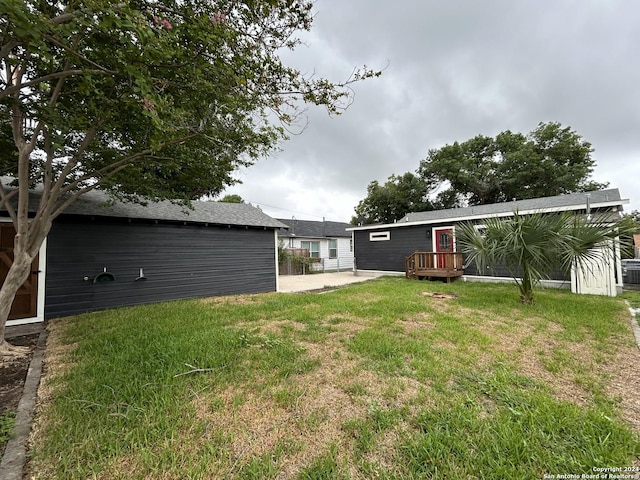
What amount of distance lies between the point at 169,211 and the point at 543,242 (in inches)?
370

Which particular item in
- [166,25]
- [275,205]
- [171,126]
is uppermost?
[275,205]

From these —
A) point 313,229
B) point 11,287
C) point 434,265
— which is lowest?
point 434,265

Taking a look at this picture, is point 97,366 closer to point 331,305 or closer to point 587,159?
point 331,305

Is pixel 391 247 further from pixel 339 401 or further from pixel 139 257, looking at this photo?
pixel 339 401

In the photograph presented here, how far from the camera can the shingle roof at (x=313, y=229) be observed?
17578 mm

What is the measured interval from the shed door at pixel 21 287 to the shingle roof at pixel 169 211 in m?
0.74

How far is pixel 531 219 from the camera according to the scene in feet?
18.0

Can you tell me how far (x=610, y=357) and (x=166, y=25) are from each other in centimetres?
624

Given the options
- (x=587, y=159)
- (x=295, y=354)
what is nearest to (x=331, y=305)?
(x=295, y=354)

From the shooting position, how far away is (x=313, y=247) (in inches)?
704

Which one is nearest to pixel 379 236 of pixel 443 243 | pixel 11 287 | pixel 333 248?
pixel 443 243

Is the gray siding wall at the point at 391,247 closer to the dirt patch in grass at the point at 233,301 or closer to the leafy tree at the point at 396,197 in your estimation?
the dirt patch in grass at the point at 233,301

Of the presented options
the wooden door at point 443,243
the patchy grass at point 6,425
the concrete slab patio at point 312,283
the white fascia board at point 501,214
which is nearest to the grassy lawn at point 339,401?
the patchy grass at point 6,425

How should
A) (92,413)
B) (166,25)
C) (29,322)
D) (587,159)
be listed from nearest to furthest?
(92,413)
(166,25)
(29,322)
(587,159)
